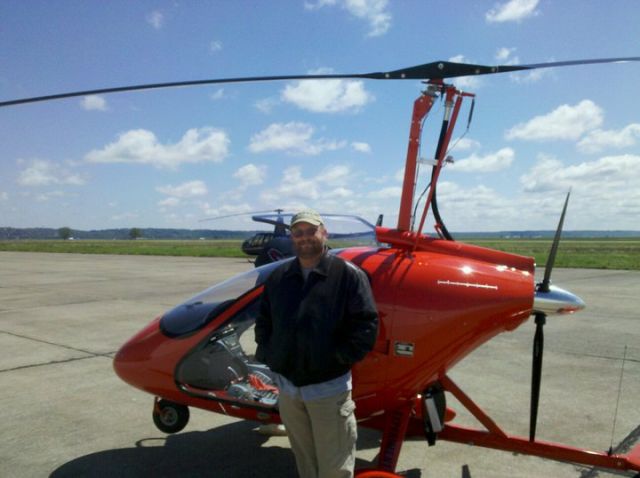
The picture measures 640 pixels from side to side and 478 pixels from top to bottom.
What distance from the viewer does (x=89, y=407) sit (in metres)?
5.60

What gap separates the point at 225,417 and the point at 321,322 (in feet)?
10.2

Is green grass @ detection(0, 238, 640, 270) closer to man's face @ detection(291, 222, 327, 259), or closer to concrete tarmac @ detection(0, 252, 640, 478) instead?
concrete tarmac @ detection(0, 252, 640, 478)

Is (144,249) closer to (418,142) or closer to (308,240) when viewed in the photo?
(418,142)

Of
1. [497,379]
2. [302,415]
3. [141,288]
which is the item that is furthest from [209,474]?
[141,288]

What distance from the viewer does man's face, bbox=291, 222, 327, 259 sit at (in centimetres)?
291

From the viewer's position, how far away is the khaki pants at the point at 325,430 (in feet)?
9.41

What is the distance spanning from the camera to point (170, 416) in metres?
4.51

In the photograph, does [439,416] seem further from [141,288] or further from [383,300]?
[141,288]

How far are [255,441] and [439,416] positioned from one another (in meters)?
1.75

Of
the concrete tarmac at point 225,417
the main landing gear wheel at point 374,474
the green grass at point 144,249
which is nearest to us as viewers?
the main landing gear wheel at point 374,474

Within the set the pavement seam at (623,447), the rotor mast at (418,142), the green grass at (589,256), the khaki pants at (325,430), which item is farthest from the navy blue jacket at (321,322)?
the green grass at (589,256)

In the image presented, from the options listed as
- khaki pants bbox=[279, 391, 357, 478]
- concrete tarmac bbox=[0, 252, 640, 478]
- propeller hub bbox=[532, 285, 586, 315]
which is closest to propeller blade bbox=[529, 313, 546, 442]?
propeller hub bbox=[532, 285, 586, 315]

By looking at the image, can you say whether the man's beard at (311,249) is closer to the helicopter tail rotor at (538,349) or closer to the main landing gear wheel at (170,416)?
the helicopter tail rotor at (538,349)

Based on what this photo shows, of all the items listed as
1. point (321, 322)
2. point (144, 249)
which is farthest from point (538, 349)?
point (144, 249)
